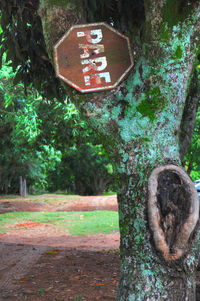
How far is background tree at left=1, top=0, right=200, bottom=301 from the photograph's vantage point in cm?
331

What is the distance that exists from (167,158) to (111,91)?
2.89ft

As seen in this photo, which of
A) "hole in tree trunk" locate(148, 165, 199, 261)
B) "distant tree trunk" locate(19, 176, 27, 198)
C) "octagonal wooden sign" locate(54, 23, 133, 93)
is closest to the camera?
"hole in tree trunk" locate(148, 165, 199, 261)

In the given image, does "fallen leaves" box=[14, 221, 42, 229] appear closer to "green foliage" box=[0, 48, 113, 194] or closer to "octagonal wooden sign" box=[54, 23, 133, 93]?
"green foliage" box=[0, 48, 113, 194]

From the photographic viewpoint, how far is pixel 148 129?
3.60 metres

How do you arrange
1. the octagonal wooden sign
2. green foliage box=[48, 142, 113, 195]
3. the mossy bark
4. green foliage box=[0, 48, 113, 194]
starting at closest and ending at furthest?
the mossy bark < the octagonal wooden sign < green foliage box=[0, 48, 113, 194] < green foliage box=[48, 142, 113, 195]

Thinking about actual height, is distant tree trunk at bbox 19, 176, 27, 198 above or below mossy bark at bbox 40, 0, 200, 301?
below

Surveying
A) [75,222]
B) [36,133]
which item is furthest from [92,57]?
[75,222]

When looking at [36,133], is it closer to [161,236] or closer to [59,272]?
[59,272]

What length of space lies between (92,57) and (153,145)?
1075 mm

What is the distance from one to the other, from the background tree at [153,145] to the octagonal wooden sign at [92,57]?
12 cm

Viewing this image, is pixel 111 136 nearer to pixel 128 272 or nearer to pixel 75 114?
pixel 128 272

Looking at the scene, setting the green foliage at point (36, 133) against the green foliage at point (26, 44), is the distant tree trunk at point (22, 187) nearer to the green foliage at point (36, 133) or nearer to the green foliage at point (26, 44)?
the green foliage at point (36, 133)

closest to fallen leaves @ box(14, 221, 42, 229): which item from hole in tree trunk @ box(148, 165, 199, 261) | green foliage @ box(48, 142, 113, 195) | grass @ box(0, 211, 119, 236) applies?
grass @ box(0, 211, 119, 236)

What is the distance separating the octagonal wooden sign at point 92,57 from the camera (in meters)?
3.64
